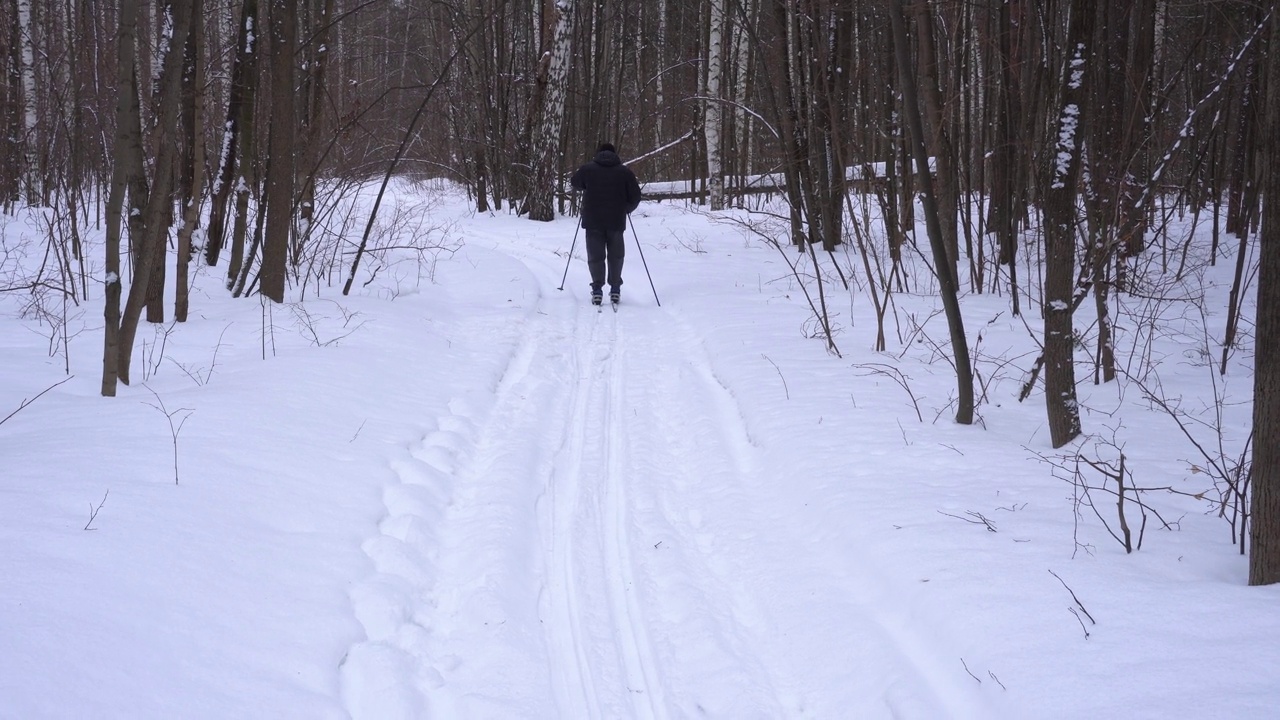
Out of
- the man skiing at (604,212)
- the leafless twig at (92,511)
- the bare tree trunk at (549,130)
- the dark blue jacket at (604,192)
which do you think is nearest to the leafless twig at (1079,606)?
the leafless twig at (92,511)

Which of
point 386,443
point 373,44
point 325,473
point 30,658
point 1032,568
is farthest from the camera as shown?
point 373,44

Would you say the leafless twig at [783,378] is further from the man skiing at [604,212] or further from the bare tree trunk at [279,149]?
the bare tree trunk at [279,149]

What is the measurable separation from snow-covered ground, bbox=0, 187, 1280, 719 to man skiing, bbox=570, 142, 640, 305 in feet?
11.9

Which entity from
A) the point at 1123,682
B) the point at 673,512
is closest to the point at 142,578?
the point at 673,512

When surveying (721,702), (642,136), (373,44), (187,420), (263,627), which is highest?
(373,44)

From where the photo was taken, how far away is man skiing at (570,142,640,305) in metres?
10.9

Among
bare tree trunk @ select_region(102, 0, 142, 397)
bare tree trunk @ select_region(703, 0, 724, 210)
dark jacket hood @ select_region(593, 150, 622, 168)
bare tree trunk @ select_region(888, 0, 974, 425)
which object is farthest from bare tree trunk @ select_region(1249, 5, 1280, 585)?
bare tree trunk @ select_region(703, 0, 724, 210)

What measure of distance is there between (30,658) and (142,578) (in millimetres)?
610

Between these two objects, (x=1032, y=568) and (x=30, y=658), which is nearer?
(x=30, y=658)

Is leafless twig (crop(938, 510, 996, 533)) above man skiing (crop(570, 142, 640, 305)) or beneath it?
beneath

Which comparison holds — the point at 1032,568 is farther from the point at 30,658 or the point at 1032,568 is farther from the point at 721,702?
the point at 30,658

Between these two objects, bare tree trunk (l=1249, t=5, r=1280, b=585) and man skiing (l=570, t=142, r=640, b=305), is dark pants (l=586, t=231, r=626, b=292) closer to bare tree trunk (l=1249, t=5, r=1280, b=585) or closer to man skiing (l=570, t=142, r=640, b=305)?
man skiing (l=570, t=142, r=640, b=305)

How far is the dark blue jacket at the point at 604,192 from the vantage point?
35.9 ft

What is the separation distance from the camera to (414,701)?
2996mm
